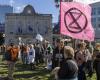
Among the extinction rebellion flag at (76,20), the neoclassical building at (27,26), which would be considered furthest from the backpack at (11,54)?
the neoclassical building at (27,26)

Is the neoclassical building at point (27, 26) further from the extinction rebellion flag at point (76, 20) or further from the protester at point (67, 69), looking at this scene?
the protester at point (67, 69)

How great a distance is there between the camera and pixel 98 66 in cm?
1355

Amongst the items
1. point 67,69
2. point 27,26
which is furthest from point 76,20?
point 27,26

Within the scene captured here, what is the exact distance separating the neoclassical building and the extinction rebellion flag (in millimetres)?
89043

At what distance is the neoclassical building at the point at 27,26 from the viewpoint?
344 ft

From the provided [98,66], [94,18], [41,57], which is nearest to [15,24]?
[94,18]

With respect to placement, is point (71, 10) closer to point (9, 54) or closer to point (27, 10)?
point (9, 54)

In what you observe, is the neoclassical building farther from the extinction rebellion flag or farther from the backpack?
the extinction rebellion flag

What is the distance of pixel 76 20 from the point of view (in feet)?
47.7

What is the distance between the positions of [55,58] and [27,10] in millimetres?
92524

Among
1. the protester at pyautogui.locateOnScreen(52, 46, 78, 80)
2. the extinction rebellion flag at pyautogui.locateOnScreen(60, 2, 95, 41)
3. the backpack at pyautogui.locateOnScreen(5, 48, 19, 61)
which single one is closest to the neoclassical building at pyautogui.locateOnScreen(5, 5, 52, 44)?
the backpack at pyautogui.locateOnScreen(5, 48, 19, 61)

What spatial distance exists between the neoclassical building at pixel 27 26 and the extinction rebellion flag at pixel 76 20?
89.0 metres

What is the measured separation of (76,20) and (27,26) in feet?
303

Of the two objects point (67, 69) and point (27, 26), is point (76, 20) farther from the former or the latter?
point (27, 26)
